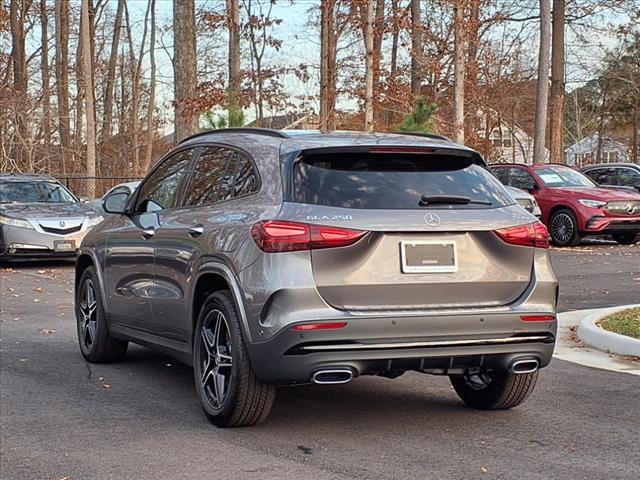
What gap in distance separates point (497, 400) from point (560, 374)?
4.84 feet

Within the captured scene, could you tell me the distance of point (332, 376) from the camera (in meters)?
5.37

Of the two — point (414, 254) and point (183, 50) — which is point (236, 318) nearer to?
point (414, 254)

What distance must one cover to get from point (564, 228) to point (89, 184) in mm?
16366

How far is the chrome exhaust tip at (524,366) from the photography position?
18.5 ft

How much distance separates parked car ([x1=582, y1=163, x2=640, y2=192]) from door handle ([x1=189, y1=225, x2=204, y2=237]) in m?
18.1

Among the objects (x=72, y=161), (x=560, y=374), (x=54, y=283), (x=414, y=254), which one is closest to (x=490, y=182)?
(x=414, y=254)

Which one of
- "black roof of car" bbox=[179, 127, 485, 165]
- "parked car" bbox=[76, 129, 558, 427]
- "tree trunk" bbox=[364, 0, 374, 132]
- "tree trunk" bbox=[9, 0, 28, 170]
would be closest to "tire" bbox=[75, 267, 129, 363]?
"parked car" bbox=[76, 129, 558, 427]

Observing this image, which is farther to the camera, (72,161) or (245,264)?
(72,161)

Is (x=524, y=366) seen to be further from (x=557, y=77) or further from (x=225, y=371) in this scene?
(x=557, y=77)

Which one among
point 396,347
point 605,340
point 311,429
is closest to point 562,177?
point 605,340

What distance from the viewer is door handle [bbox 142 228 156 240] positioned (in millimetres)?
6949

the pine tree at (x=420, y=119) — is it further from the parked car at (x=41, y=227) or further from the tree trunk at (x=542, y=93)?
the parked car at (x=41, y=227)

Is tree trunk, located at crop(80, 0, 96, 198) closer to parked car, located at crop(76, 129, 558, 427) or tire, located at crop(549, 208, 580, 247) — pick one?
tire, located at crop(549, 208, 580, 247)

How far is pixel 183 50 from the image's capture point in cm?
2280
